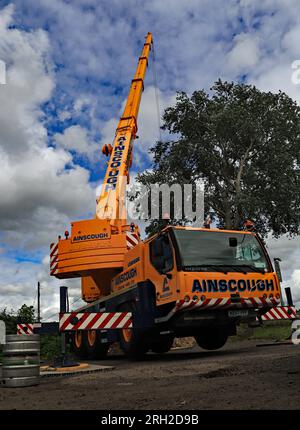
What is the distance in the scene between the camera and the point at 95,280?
13422mm

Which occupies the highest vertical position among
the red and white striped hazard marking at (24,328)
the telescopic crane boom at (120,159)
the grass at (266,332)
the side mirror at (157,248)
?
the telescopic crane boom at (120,159)

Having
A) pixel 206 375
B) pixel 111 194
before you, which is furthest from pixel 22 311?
pixel 206 375

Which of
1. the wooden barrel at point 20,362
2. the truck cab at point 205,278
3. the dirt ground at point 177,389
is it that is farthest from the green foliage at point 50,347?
the wooden barrel at point 20,362

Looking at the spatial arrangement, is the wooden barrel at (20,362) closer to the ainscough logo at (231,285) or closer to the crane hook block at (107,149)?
the ainscough logo at (231,285)

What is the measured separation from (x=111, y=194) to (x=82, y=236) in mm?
2649

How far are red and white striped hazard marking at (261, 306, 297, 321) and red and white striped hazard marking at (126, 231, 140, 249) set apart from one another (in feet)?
12.6

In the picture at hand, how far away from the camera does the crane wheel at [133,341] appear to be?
10.8 meters

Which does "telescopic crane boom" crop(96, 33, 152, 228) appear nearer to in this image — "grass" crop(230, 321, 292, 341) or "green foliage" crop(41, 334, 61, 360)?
"green foliage" crop(41, 334, 61, 360)

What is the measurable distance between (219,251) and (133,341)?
295 centimetres

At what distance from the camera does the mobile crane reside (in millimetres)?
9688

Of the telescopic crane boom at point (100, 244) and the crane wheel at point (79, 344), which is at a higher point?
the telescopic crane boom at point (100, 244)

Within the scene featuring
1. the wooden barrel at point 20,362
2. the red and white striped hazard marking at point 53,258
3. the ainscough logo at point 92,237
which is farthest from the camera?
the red and white striped hazard marking at point 53,258

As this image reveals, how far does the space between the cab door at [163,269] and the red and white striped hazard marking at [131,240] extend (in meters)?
2.18

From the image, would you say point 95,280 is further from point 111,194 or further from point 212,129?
point 212,129
